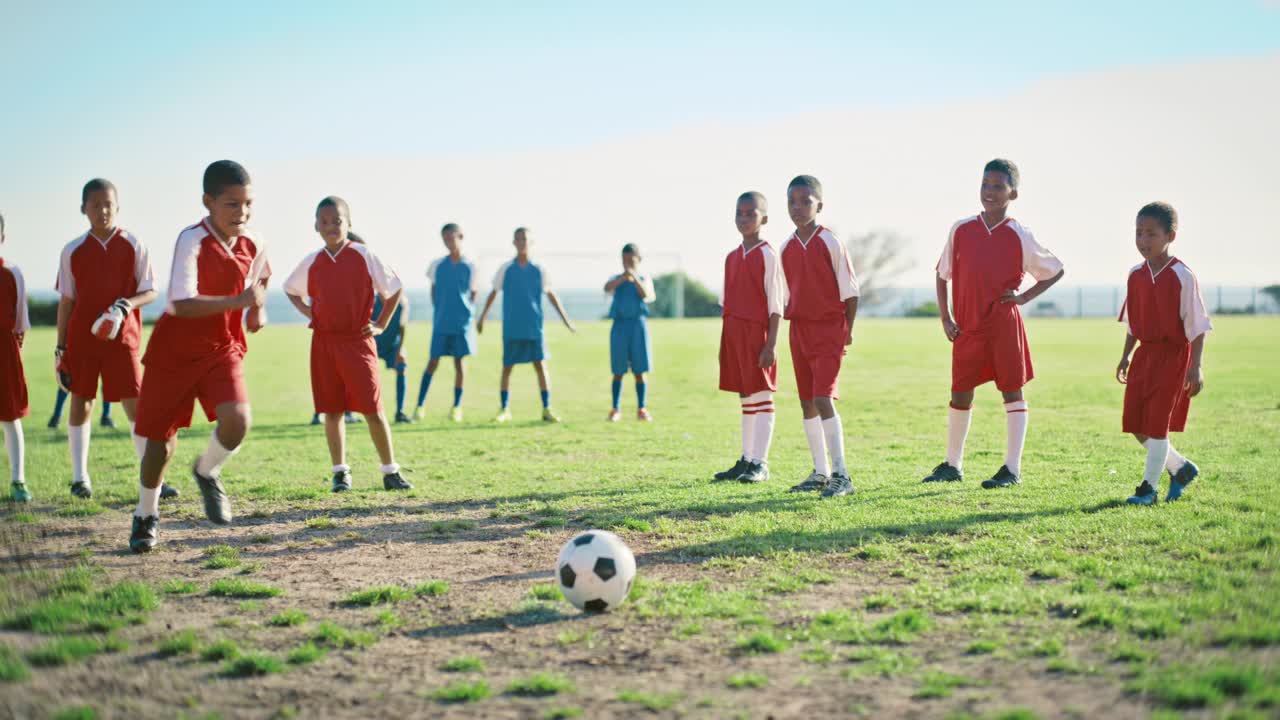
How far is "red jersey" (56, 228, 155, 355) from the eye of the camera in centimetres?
715

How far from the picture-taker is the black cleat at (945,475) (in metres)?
7.98

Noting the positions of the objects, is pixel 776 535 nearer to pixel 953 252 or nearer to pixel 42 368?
pixel 953 252

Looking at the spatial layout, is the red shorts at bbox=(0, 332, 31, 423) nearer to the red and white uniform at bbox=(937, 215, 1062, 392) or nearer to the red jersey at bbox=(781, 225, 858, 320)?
the red jersey at bbox=(781, 225, 858, 320)

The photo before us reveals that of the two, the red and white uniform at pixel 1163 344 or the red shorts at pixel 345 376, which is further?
the red shorts at pixel 345 376

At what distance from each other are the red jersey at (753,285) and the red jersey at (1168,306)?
8.26 ft

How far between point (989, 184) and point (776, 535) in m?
3.40

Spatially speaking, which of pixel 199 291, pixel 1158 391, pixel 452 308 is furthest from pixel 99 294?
pixel 1158 391

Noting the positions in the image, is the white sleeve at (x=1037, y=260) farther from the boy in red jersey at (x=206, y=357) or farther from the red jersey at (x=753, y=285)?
the boy in red jersey at (x=206, y=357)

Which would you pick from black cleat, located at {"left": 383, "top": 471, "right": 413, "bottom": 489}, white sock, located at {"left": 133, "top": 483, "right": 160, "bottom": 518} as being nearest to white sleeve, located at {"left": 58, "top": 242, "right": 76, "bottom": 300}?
white sock, located at {"left": 133, "top": 483, "right": 160, "bottom": 518}

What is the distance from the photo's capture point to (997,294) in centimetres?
770

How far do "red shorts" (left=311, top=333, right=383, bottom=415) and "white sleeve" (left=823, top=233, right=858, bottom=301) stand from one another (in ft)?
11.4

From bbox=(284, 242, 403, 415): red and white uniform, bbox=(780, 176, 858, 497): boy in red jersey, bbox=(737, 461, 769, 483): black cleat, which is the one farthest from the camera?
bbox=(737, 461, 769, 483): black cleat

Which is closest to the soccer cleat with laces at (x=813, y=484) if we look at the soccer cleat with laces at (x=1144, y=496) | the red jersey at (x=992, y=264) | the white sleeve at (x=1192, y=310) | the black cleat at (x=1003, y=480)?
the black cleat at (x=1003, y=480)

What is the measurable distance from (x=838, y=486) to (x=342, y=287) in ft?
12.9
